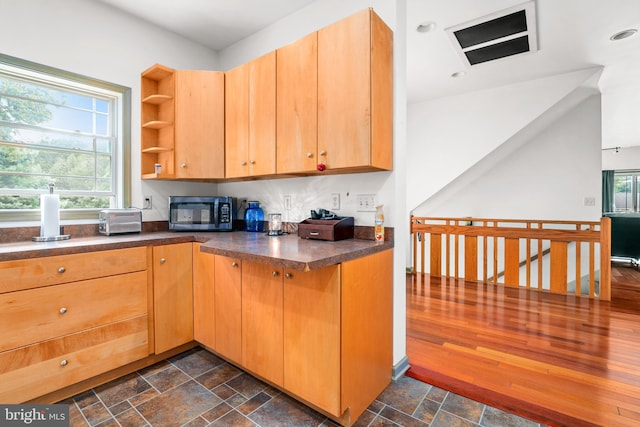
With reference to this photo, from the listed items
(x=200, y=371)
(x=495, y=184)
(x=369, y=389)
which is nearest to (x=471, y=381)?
(x=369, y=389)

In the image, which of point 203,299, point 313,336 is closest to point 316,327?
point 313,336

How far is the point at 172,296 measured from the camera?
2.15 metres

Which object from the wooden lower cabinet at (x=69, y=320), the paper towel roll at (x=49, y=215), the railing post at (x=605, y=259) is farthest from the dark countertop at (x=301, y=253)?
the railing post at (x=605, y=259)

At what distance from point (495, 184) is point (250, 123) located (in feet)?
14.6

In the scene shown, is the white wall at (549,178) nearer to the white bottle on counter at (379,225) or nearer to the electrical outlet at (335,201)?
the electrical outlet at (335,201)

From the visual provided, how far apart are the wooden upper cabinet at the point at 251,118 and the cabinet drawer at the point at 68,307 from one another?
1077 mm

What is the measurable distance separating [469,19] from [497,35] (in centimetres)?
44

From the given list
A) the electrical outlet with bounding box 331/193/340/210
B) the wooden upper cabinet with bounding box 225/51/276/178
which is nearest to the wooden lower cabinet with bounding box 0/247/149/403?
the wooden upper cabinet with bounding box 225/51/276/178

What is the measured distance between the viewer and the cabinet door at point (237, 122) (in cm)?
235

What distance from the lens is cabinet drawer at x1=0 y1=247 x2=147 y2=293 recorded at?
1528mm

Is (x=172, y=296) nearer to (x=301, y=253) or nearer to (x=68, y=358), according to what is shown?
(x=68, y=358)

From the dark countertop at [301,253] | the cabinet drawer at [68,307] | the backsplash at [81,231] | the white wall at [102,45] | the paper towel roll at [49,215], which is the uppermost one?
the white wall at [102,45]

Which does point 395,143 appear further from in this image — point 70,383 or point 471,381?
point 70,383

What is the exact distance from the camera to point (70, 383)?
171cm
